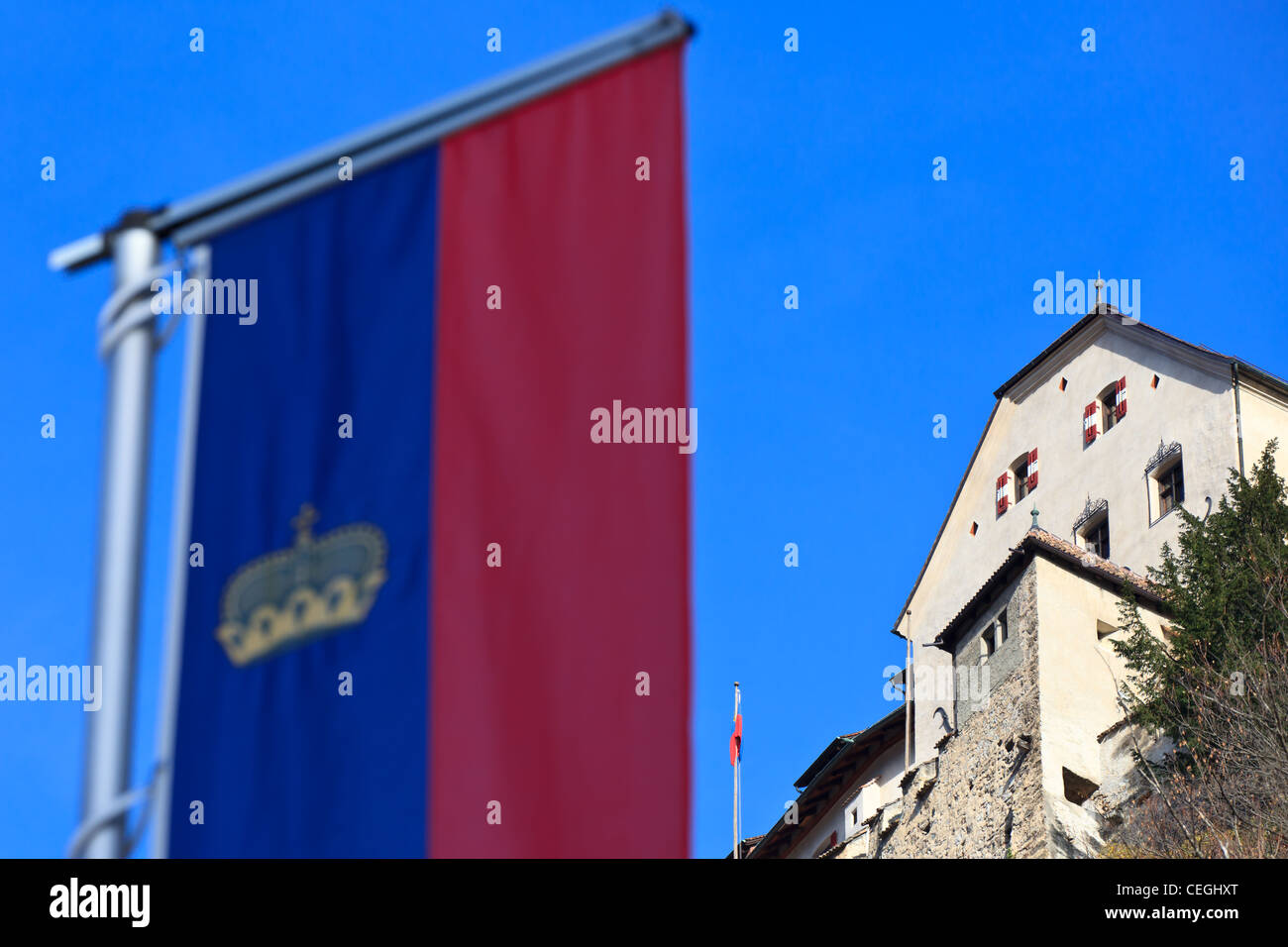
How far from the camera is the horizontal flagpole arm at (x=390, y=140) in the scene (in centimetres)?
538

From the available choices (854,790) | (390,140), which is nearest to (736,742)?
(854,790)

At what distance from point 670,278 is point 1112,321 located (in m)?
39.4

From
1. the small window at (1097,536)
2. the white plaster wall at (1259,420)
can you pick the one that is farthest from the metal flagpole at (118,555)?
the small window at (1097,536)

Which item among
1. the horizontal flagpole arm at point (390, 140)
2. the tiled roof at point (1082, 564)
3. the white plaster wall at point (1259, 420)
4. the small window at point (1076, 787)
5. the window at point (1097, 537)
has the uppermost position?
the white plaster wall at point (1259, 420)

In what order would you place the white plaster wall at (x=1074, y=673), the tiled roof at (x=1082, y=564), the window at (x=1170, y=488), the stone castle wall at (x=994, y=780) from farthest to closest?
the window at (x=1170, y=488), the tiled roof at (x=1082, y=564), the stone castle wall at (x=994, y=780), the white plaster wall at (x=1074, y=673)

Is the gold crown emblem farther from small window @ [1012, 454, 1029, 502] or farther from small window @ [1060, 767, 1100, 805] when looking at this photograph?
small window @ [1012, 454, 1029, 502]

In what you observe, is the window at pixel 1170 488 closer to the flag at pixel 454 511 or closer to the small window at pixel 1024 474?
the small window at pixel 1024 474

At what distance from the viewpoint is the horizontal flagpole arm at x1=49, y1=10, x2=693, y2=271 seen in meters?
5.38

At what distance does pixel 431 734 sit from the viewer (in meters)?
5.29

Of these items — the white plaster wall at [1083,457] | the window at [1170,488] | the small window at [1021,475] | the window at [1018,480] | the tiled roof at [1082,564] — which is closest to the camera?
the tiled roof at [1082,564]

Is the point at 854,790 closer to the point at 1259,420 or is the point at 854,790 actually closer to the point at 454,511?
the point at 1259,420

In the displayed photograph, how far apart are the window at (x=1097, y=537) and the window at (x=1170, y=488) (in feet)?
7.32

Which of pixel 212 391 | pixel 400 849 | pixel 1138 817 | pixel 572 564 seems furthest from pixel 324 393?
pixel 1138 817
